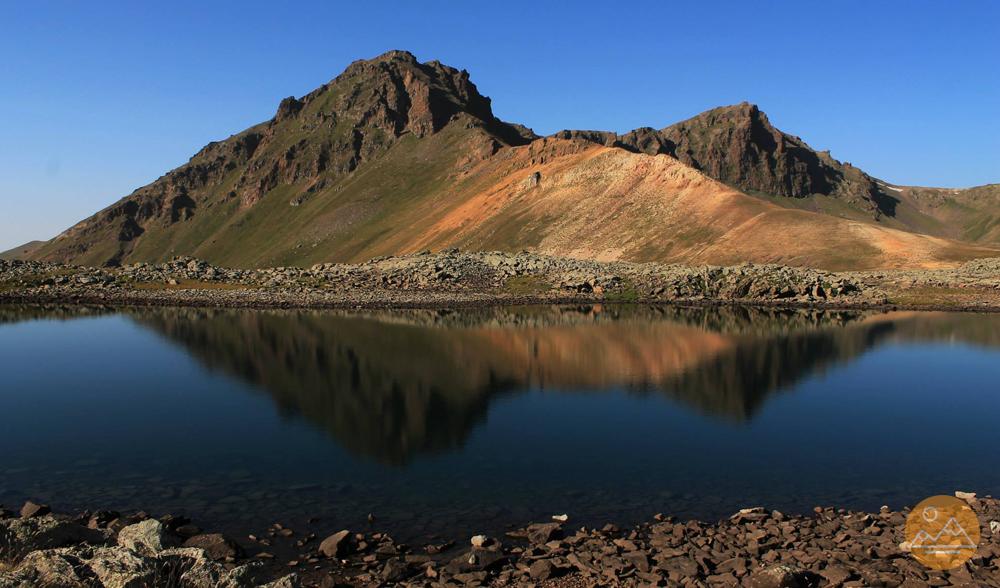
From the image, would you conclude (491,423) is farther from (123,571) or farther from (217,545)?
(123,571)

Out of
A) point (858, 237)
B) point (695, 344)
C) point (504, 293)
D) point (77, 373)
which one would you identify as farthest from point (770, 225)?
point (77, 373)

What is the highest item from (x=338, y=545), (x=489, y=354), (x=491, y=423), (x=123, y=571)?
(x=123, y=571)

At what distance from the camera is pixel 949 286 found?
334 feet

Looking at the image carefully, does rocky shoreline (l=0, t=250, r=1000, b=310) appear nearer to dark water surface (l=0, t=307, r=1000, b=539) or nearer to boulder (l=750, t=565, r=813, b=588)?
dark water surface (l=0, t=307, r=1000, b=539)

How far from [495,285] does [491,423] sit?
3084 inches

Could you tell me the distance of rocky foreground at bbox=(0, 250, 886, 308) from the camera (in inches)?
4008

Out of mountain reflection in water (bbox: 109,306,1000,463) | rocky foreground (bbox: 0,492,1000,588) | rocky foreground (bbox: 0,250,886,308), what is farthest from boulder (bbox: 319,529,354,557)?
rocky foreground (bbox: 0,250,886,308)

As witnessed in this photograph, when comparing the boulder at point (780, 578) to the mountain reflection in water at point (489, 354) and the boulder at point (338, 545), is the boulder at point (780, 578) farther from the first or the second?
the mountain reflection in water at point (489, 354)

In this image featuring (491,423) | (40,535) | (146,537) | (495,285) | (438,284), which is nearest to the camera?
(40,535)

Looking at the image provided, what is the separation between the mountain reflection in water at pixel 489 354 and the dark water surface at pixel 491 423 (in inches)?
13.9

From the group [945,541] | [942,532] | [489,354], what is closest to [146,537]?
[945,541]

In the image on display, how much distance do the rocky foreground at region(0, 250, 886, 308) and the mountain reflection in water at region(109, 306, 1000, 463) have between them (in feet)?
34.1

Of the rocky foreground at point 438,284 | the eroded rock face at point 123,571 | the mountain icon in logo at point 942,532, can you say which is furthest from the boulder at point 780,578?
the rocky foreground at point 438,284

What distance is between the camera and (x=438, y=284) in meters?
115
